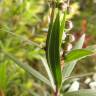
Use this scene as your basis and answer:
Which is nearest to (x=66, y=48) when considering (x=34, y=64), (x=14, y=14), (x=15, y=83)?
(x=15, y=83)

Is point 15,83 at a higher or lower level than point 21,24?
lower

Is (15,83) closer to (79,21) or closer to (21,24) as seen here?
(21,24)

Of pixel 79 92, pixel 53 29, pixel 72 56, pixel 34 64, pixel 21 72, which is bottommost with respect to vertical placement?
pixel 34 64

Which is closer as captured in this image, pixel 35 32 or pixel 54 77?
pixel 54 77
